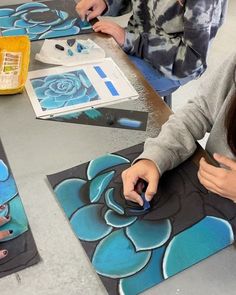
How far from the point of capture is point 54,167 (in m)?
0.79

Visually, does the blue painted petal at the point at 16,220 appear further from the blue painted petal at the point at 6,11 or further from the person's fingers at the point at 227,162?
the blue painted petal at the point at 6,11

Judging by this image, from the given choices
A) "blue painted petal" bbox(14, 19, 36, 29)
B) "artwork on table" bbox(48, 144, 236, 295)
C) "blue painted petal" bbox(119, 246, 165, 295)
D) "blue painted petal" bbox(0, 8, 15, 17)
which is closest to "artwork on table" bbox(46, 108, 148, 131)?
"artwork on table" bbox(48, 144, 236, 295)

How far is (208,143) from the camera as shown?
861mm

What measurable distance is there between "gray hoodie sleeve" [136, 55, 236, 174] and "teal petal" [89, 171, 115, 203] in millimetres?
72

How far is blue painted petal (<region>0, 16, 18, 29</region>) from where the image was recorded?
123 cm

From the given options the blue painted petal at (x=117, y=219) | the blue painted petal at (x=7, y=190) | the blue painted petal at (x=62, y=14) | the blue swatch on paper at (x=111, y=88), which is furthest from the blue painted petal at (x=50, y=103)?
the blue painted petal at (x=62, y=14)

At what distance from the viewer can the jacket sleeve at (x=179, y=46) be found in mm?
1139

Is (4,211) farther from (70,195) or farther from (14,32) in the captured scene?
(14,32)

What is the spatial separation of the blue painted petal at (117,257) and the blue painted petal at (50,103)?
37 centimetres

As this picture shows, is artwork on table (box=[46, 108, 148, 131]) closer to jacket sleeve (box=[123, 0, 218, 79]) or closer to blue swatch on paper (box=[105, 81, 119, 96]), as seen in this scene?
blue swatch on paper (box=[105, 81, 119, 96])

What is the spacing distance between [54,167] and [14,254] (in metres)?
0.20

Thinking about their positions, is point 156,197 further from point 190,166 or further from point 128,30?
point 128,30

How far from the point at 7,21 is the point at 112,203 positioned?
0.78 metres

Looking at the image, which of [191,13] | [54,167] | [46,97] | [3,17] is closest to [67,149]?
[54,167]
